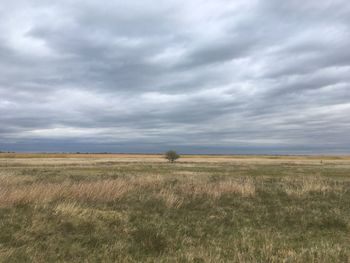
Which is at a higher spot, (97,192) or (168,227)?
(97,192)

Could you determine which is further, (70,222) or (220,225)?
(220,225)

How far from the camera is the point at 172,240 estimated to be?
891 centimetres

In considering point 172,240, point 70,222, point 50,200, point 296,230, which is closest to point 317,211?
point 296,230

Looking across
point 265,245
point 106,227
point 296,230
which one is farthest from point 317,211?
point 106,227

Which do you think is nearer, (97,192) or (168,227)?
(168,227)

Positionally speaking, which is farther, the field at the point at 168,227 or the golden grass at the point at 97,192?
the golden grass at the point at 97,192

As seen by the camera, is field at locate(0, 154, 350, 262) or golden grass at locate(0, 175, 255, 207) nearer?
field at locate(0, 154, 350, 262)

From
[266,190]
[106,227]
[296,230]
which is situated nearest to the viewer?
[106,227]

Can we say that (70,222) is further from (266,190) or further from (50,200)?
(266,190)

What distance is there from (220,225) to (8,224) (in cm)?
622

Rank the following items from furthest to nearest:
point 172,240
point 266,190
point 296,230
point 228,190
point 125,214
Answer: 1. point 266,190
2. point 228,190
3. point 125,214
4. point 296,230
5. point 172,240

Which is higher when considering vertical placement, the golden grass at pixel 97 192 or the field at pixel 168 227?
the golden grass at pixel 97 192

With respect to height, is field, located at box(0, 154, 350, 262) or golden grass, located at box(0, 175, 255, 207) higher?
golden grass, located at box(0, 175, 255, 207)

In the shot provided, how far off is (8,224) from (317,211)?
10800mm
